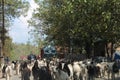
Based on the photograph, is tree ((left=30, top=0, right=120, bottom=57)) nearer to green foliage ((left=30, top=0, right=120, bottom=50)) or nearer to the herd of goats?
green foliage ((left=30, top=0, right=120, bottom=50))

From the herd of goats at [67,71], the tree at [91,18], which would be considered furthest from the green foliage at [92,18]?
the herd of goats at [67,71]

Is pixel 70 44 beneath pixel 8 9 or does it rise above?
beneath

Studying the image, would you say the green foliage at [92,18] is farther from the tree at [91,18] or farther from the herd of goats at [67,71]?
the herd of goats at [67,71]

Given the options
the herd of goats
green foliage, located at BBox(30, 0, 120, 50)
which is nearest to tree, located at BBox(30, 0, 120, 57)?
green foliage, located at BBox(30, 0, 120, 50)

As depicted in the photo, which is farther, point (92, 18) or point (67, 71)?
point (92, 18)

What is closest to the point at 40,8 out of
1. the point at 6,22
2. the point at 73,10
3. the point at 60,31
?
the point at 6,22

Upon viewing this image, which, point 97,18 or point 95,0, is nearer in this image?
point 95,0

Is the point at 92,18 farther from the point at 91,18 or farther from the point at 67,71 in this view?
the point at 67,71

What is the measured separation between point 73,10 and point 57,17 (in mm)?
16184

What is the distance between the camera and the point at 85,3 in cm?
3888

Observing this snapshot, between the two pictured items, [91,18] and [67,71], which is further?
[91,18]

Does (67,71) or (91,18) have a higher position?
(91,18)

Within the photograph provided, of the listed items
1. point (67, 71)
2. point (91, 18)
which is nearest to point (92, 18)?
point (91, 18)

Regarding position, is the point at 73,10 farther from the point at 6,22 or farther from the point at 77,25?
the point at 6,22
